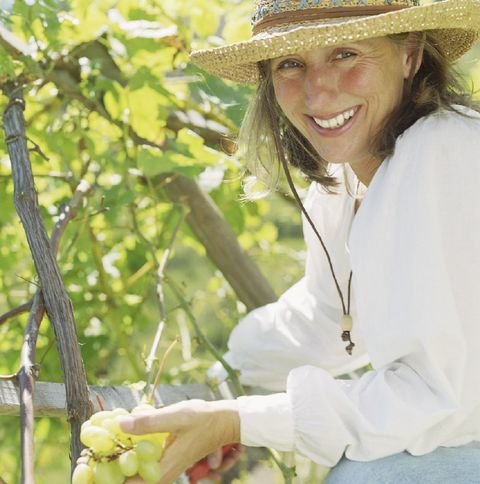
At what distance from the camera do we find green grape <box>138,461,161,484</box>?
145 cm

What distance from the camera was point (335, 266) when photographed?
226 cm

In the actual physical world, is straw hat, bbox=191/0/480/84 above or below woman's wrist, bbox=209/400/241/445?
above

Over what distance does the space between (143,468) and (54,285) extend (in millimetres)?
354

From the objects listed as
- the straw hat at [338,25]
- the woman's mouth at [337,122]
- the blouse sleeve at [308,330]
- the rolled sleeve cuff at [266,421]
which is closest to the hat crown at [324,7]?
the straw hat at [338,25]

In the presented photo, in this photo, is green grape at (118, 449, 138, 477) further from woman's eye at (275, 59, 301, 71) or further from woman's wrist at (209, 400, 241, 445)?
woman's eye at (275, 59, 301, 71)

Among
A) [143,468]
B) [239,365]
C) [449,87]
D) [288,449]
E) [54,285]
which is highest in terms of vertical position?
[449,87]

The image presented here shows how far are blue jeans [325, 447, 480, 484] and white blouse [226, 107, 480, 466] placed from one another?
0.02 metres

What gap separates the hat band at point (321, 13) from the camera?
1.77 meters

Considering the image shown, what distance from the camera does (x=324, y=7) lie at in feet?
5.88

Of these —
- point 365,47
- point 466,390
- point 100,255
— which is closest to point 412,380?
point 466,390

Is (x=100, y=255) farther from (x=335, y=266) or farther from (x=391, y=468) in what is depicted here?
(x=391, y=468)

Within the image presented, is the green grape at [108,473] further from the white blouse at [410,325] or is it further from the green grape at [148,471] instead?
the white blouse at [410,325]

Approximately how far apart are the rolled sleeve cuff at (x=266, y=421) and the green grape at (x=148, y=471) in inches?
8.2

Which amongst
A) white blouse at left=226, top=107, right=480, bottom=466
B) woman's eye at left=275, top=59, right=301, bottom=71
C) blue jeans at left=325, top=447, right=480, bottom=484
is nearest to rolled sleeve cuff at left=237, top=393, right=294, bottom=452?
white blouse at left=226, top=107, right=480, bottom=466
